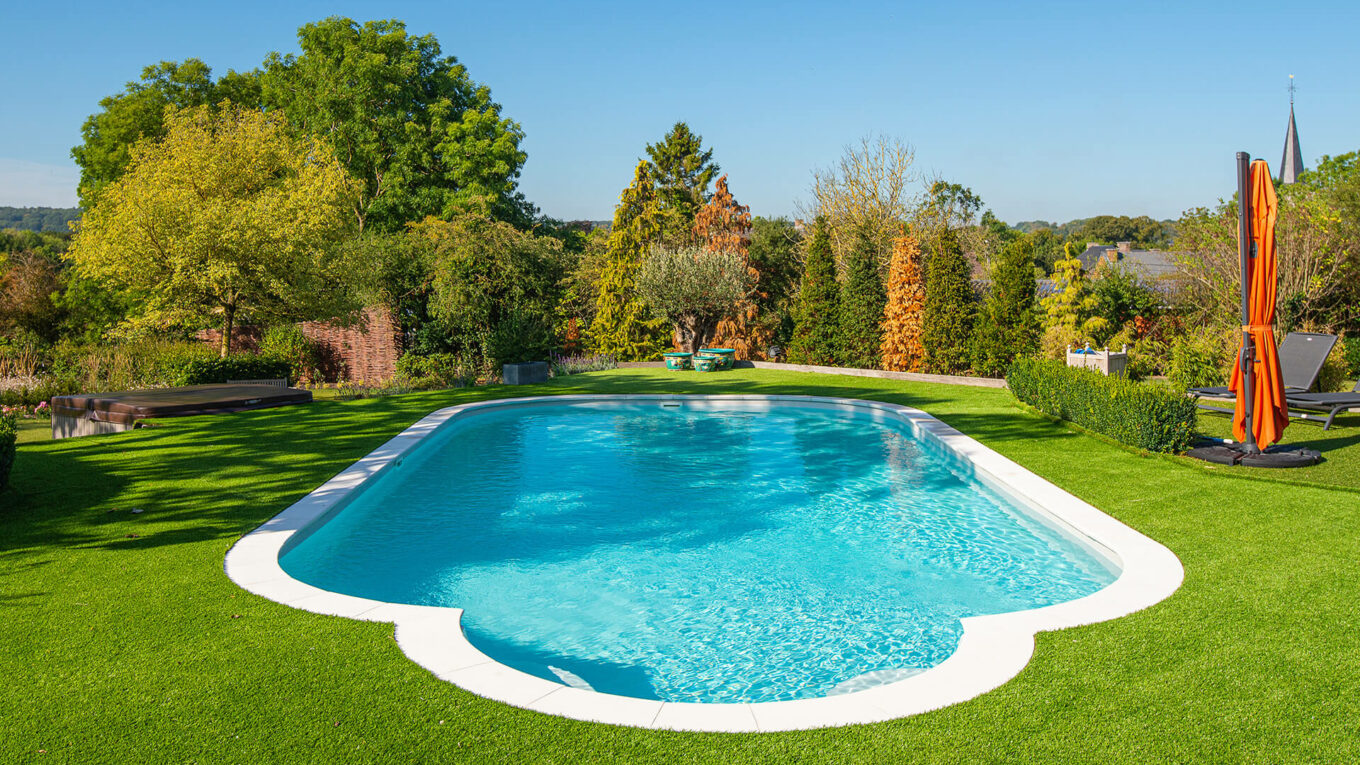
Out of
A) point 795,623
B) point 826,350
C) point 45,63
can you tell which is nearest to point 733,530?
point 795,623

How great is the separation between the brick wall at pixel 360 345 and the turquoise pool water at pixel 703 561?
947cm

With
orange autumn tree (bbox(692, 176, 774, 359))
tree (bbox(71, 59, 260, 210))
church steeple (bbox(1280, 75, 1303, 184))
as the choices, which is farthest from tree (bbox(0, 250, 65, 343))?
church steeple (bbox(1280, 75, 1303, 184))

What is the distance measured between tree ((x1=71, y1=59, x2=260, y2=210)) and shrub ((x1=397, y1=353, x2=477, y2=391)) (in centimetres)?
1857

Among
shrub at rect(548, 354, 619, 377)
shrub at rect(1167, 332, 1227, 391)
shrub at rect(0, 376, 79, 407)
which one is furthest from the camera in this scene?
shrub at rect(548, 354, 619, 377)

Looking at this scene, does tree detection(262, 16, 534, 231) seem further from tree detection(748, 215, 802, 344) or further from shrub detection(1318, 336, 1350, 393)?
shrub detection(1318, 336, 1350, 393)

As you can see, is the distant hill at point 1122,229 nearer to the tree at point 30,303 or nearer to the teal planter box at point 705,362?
the teal planter box at point 705,362

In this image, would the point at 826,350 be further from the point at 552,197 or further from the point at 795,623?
the point at 552,197

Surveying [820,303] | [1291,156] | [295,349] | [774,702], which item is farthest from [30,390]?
[1291,156]

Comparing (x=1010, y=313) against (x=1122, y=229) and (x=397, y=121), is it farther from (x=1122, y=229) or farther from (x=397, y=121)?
(x=1122, y=229)

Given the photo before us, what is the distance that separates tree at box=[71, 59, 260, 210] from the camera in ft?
101

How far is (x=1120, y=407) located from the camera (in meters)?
10.3

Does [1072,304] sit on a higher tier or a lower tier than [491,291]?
lower

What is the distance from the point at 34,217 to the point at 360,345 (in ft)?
287

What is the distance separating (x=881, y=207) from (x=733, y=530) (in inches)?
886
